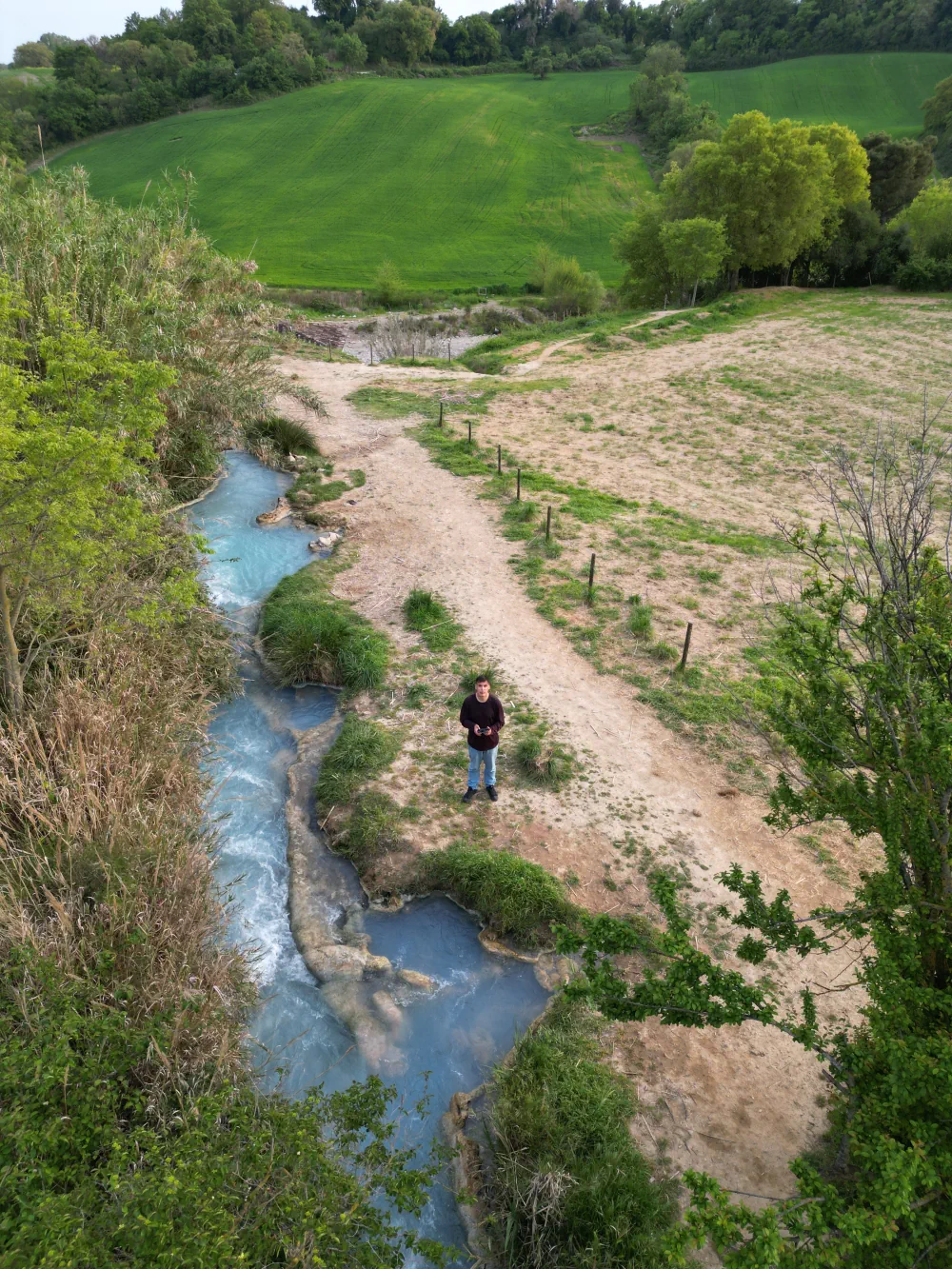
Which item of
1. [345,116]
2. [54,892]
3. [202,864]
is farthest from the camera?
[345,116]

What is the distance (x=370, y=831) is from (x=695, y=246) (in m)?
38.9

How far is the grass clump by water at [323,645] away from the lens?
1301cm

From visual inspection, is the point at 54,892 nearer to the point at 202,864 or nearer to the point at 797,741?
the point at 202,864

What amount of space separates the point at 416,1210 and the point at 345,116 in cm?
9806

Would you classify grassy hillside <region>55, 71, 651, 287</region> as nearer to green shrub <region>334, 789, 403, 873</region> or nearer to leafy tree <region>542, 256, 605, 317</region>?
leafy tree <region>542, 256, 605, 317</region>

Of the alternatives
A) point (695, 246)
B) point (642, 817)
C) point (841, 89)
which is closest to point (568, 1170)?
point (642, 817)

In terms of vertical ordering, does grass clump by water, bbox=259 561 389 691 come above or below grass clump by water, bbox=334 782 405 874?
above

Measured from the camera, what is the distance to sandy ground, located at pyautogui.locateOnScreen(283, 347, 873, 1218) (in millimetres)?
6742

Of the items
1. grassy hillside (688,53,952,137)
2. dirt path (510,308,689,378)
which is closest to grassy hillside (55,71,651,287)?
grassy hillside (688,53,952,137)

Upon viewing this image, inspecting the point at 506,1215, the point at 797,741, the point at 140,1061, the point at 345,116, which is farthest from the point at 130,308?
the point at 345,116

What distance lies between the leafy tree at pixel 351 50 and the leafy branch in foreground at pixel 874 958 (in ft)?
378

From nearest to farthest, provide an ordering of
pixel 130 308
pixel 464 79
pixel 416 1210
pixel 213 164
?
pixel 416 1210 < pixel 130 308 < pixel 213 164 < pixel 464 79

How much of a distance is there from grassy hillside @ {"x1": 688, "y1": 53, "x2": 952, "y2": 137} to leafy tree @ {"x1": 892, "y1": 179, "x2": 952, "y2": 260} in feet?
120

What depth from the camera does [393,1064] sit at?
7.47 meters
